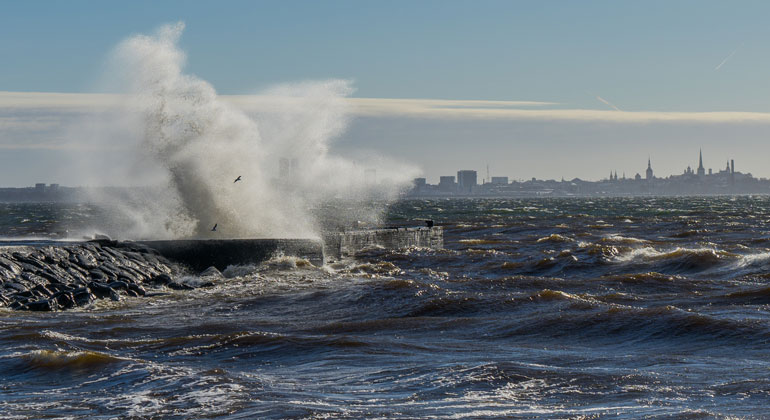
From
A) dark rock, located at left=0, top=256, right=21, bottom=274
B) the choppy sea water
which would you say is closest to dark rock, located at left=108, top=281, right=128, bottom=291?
the choppy sea water

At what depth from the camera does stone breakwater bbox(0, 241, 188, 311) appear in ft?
47.3

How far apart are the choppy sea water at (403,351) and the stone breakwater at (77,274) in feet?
1.67

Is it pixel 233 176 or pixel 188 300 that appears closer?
pixel 188 300

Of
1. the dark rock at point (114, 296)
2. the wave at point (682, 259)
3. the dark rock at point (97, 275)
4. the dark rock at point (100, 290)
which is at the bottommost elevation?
the wave at point (682, 259)

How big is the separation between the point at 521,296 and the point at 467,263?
9.56 metres

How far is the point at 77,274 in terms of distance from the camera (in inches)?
668

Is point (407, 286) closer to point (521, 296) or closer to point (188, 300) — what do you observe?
point (521, 296)

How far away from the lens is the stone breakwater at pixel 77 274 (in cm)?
1441

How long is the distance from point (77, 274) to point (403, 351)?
898 cm

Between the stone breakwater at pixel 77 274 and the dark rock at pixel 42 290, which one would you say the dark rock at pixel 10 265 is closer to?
the stone breakwater at pixel 77 274

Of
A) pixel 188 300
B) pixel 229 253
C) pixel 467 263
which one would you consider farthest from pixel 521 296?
pixel 467 263

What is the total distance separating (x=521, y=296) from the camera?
579 inches

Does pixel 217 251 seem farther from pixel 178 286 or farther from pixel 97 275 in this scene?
pixel 97 275

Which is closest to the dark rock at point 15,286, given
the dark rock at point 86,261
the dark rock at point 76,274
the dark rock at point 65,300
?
the dark rock at point 65,300
